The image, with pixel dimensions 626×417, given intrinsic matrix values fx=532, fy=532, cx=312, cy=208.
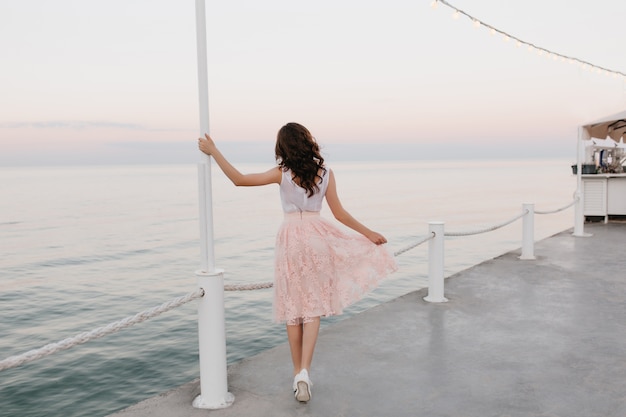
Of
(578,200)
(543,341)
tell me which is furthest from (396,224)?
(543,341)

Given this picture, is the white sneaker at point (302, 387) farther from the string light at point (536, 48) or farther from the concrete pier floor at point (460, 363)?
the string light at point (536, 48)

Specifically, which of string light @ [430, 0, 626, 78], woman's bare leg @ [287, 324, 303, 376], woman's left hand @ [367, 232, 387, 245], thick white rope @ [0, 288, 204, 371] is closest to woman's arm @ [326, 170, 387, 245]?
woman's left hand @ [367, 232, 387, 245]

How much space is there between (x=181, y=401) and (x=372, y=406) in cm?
118

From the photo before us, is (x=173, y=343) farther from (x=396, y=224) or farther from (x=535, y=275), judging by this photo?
(x=396, y=224)

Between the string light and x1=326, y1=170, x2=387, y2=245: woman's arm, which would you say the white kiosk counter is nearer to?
the string light

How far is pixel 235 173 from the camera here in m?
3.08

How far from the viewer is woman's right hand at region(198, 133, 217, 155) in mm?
3029

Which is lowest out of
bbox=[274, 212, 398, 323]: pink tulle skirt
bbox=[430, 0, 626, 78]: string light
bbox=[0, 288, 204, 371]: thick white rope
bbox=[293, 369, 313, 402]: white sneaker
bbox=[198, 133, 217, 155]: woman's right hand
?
bbox=[293, 369, 313, 402]: white sneaker

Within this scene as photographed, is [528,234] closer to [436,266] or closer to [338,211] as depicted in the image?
[436,266]

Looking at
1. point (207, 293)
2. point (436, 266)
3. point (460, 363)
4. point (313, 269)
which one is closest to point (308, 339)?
point (313, 269)

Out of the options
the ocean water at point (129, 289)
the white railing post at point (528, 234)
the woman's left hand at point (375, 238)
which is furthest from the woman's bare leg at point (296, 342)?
the white railing post at point (528, 234)

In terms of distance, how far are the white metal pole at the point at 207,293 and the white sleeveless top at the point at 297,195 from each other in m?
0.45

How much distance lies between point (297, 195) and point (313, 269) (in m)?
0.47

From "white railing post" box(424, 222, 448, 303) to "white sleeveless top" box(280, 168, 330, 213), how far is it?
9.46 ft
